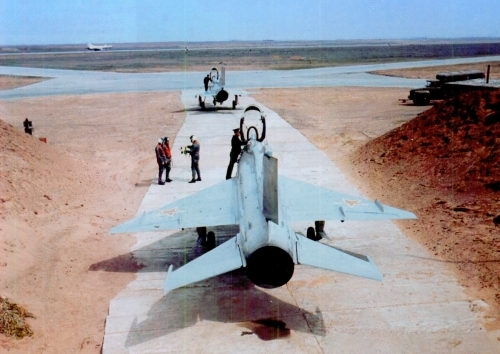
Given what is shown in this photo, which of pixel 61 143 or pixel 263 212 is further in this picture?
pixel 61 143

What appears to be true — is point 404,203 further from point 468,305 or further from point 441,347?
point 441,347

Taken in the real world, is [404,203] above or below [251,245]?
below

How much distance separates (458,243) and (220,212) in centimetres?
600

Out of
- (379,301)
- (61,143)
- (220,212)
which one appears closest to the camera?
(379,301)

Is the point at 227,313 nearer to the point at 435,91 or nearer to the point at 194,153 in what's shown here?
the point at 194,153

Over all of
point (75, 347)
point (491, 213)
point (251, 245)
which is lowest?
point (75, 347)

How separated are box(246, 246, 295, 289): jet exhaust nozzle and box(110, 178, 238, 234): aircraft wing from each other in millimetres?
2601

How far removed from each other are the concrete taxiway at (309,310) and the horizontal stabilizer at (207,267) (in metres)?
1.33

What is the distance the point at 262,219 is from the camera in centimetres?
857

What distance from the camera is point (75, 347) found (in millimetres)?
8273

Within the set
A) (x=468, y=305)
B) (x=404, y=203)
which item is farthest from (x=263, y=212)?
(x=404, y=203)

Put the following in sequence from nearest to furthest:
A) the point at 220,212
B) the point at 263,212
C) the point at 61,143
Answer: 1. the point at 263,212
2. the point at 220,212
3. the point at 61,143

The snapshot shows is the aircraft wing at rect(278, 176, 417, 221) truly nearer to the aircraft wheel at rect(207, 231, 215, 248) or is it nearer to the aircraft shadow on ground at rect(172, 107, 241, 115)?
the aircraft wheel at rect(207, 231, 215, 248)

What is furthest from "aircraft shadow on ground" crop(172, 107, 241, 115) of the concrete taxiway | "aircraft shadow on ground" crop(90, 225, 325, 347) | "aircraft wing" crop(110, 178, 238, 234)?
"aircraft shadow on ground" crop(90, 225, 325, 347)
